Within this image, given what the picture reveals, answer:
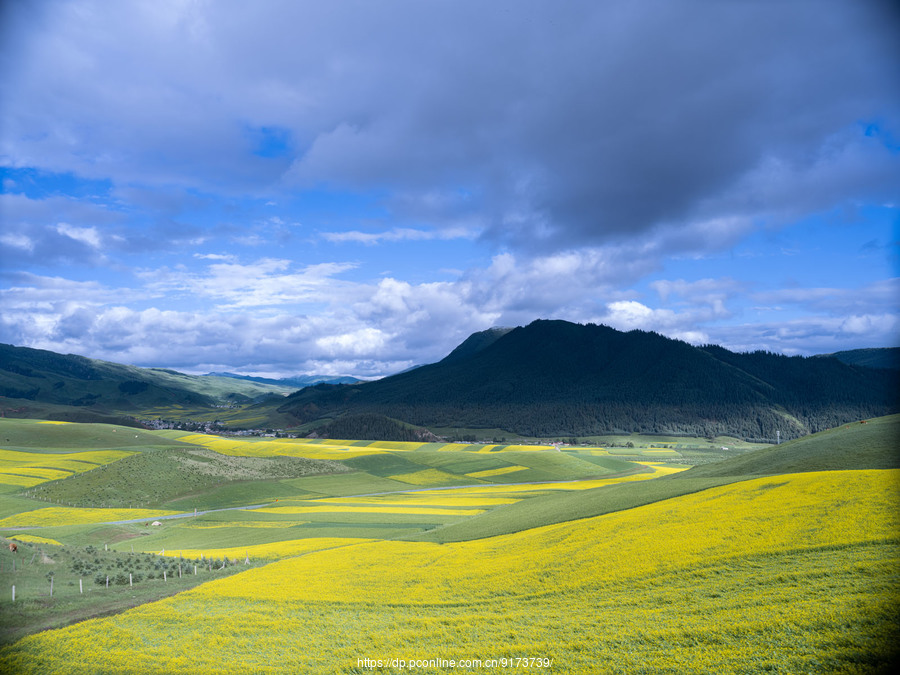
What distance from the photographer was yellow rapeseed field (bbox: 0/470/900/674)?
1666 centimetres

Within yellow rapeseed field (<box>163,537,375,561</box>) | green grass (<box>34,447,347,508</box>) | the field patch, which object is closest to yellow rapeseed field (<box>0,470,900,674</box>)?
yellow rapeseed field (<box>163,537,375,561</box>)

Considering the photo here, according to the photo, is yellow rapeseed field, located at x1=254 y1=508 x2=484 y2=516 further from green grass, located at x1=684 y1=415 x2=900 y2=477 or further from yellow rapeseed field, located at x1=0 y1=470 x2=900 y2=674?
yellow rapeseed field, located at x1=0 y1=470 x2=900 y2=674

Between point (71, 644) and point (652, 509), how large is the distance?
36.8 m

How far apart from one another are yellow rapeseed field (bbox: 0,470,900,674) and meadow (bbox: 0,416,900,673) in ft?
0.32

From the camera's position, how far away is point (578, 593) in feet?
81.4

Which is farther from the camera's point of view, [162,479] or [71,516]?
[162,479]

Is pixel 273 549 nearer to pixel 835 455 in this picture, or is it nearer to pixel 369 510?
pixel 369 510

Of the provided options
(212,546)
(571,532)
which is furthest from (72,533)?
(571,532)

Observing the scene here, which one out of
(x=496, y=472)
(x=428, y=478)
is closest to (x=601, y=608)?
(x=428, y=478)

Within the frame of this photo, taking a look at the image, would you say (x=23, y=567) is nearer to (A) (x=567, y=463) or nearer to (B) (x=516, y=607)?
(B) (x=516, y=607)

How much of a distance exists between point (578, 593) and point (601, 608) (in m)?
2.78

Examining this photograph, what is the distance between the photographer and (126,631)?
Result: 23922 millimetres

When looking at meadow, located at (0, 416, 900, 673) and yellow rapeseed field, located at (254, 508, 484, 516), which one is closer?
meadow, located at (0, 416, 900, 673)

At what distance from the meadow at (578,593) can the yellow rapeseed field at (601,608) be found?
98 millimetres
